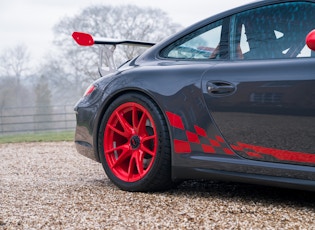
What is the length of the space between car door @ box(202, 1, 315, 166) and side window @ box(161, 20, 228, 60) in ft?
0.29

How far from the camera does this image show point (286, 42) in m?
3.29

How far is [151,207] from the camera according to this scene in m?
3.31

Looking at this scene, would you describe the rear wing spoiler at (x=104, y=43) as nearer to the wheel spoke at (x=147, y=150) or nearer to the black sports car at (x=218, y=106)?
the black sports car at (x=218, y=106)

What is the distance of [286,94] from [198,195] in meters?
1.02

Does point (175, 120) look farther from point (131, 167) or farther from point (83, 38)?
point (83, 38)

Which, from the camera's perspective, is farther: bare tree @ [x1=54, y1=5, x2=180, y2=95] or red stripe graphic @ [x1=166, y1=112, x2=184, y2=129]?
bare tree @ [x1=54, y1=5, x2=180, y2=95]

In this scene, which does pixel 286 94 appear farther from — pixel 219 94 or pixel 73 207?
pixel 73 207

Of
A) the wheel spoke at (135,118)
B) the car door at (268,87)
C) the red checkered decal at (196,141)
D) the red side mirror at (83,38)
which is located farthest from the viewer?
the red side mirror at (83,38)

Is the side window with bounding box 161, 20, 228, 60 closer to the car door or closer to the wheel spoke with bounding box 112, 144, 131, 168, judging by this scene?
the car door

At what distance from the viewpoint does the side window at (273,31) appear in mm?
3256

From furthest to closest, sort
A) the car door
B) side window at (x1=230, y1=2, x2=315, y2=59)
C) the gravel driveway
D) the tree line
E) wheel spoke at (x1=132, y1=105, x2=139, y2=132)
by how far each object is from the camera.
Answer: the tree line
wheel spoke at (x1=132, y1=105, x2=139, y2=132)
side window at (x1=230, y1=2, x2=315, y2=59)
the car door
the gravel driveway

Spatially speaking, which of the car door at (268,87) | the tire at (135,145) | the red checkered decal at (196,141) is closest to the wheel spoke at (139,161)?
the tire at (135,145)

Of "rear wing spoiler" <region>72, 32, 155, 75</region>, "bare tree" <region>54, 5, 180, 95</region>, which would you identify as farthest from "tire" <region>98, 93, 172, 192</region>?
"bare tree" <region>54, 5, 180, 95</region>

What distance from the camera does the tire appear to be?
12.0ft
